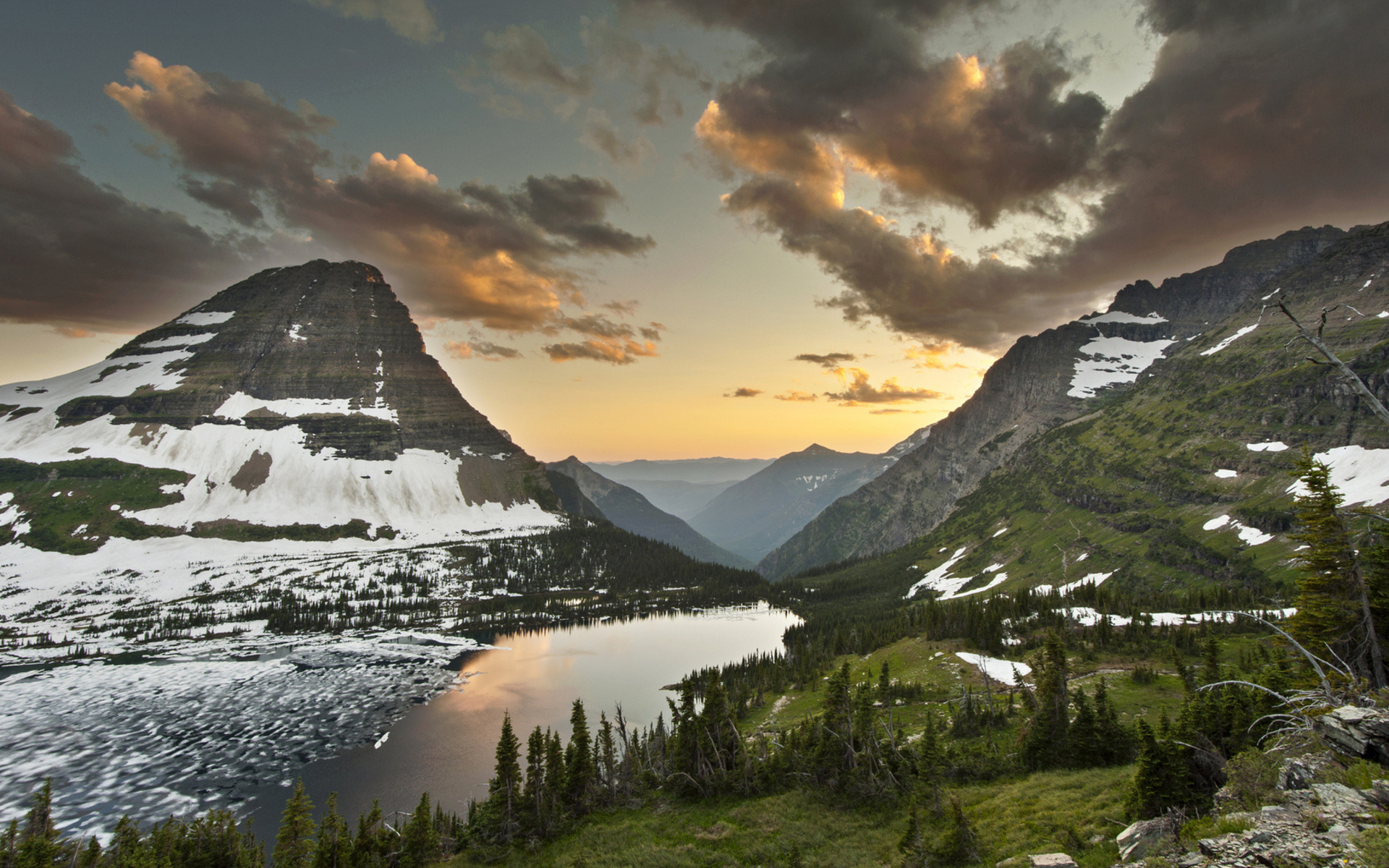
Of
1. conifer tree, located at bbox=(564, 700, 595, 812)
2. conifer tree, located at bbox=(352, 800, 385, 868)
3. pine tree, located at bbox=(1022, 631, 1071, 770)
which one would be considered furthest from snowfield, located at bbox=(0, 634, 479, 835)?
pine tree, located at bbox=(1022, 631, 1071, 770)

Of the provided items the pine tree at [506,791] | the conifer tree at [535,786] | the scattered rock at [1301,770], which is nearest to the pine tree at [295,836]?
the pine tree at [506,791]

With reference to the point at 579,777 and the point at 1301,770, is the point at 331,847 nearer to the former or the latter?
the point at 579,777

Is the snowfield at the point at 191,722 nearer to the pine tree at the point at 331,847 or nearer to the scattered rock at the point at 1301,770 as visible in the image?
the pine tree at the point at 331,847

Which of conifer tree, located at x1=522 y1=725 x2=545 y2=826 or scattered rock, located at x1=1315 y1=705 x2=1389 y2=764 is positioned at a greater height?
scattered rock, located at x1=1315 y1=705 x2=1389 y2=764

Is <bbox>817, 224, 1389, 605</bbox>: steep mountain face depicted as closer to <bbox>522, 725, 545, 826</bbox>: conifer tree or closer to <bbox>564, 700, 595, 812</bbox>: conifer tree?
<bbox>564, 700, 595, 812</bbox>: conifer tree

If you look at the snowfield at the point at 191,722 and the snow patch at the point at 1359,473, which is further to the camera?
the snow patch at the point at 1359,473

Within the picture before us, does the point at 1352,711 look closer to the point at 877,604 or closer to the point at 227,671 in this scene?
the point at 227,671

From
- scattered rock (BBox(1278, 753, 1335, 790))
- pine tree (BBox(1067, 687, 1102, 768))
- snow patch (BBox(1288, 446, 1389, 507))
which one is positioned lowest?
pine tree (BBox(1067, 687, 1102, 768))
